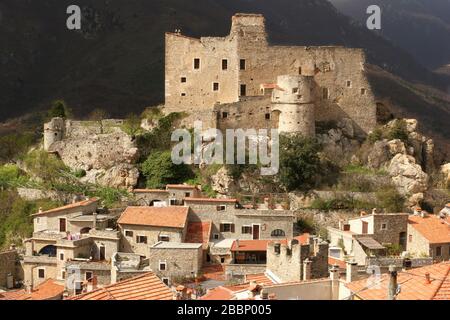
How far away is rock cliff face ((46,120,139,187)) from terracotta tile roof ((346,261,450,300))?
25542mm

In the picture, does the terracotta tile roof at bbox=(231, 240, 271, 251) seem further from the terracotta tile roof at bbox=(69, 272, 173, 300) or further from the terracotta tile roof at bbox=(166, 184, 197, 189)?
the terracotta tile roof at bbox=(69, 272, 173, 300)

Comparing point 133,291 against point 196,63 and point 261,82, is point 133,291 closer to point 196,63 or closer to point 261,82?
point 261,82

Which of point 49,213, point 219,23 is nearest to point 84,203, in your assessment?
point 49,213

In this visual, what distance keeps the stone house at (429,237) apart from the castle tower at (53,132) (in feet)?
71.4

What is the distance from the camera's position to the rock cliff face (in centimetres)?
4469

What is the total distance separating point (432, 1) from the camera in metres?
158

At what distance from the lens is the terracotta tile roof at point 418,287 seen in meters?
17.2

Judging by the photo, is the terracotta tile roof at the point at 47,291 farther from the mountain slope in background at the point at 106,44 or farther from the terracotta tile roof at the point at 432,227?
the mountain slope in background at the point at 106,44

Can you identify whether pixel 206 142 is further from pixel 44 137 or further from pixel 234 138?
pixel 44 137

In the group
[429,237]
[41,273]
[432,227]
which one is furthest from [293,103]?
[41,273]

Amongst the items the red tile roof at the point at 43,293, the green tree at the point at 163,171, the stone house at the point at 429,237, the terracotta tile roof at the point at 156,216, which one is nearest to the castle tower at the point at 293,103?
the green tree at the point at 163,171

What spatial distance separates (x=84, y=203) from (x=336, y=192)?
45.9ft

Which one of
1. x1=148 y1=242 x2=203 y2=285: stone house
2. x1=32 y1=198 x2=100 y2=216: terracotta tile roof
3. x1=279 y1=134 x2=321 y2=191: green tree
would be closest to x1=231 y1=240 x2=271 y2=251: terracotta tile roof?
x1=148 y1=242 x2=203 y2=285: stone house

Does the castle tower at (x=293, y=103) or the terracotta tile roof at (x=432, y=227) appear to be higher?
the castle tower at (x=293, y=103)
